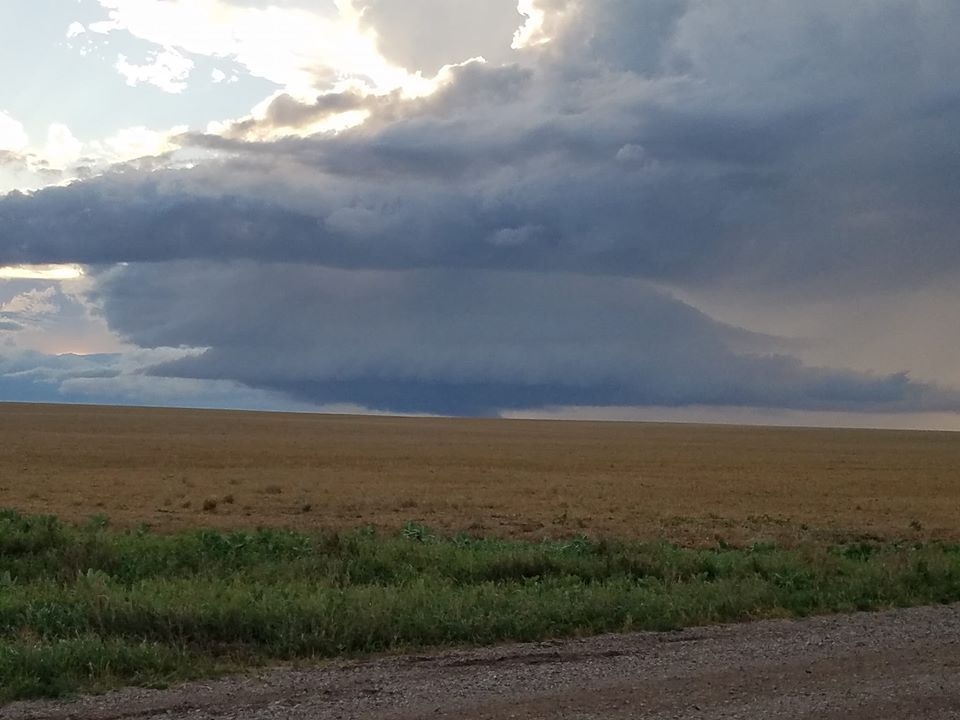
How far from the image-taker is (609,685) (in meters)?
8.23

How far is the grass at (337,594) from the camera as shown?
9.29 meters

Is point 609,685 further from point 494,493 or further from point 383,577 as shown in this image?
point 494,493

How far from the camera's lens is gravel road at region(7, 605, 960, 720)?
7465 mm

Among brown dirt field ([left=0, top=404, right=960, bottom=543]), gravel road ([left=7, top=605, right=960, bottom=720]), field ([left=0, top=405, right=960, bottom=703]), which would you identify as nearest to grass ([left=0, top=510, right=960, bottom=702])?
field ([left=0, top=405, right=960, bottom=703])

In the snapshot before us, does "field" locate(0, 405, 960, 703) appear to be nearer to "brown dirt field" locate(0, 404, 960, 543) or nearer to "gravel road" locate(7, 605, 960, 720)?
"brown dirt field" locate(0, 404, 960, 543)

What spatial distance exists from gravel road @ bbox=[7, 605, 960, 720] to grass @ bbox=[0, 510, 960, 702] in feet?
1.98

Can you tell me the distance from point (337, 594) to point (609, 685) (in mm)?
4022

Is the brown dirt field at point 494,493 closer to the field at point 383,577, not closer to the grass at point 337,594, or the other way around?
the field at point 383,577

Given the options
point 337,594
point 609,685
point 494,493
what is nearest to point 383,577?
point 337,594

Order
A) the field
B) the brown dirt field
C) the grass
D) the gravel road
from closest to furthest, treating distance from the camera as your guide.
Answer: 1. the gravel road
2. the grass
3. the field
4. the brown dirt field

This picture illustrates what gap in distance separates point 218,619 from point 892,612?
7269 millimetres

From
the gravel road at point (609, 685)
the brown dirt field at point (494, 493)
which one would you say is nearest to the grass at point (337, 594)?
the gravel road at point (609, 685)

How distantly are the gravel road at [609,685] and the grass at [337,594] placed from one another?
1.98ft

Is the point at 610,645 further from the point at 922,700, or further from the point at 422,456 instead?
the point at 422,456
